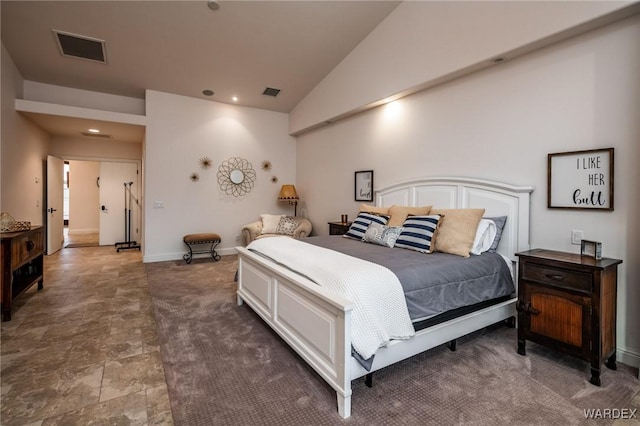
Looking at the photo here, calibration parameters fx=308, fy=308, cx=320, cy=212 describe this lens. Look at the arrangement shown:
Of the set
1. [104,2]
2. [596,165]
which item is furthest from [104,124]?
[596,165]

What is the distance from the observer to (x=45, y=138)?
240 inches

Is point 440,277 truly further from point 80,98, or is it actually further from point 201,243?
point 80,98

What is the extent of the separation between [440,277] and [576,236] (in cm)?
136

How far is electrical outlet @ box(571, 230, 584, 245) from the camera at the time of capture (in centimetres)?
258

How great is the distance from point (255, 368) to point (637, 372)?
2.71 metres

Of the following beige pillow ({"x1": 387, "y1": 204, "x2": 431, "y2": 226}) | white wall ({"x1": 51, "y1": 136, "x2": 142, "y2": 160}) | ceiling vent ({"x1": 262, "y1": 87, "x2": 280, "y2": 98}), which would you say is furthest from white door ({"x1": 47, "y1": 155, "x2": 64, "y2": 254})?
beige pillow ({"x1": 387, "y1": 204, "x2": 431, "y2": 226})

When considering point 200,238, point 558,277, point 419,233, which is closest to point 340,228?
point 419,233

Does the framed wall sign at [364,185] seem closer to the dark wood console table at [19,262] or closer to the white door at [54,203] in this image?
the dark wood console table at [19,262]

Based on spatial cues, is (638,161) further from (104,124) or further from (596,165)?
(104,124)

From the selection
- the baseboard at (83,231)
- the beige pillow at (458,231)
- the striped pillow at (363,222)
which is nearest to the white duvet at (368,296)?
the beige pillow at (458,231)

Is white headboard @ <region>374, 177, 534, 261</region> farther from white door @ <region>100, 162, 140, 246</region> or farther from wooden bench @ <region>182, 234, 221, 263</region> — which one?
white door @ <region>100, 162, 140, 246</region>

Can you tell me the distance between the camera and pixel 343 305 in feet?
5.48

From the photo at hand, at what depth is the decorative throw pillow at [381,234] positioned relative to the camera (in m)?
3.12

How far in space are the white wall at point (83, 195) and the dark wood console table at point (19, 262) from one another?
5958mm
